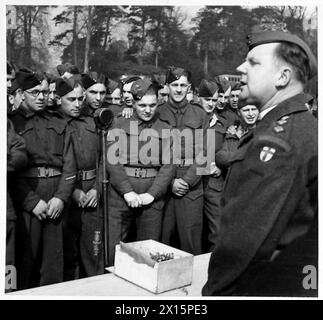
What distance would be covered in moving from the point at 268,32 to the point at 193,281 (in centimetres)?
152

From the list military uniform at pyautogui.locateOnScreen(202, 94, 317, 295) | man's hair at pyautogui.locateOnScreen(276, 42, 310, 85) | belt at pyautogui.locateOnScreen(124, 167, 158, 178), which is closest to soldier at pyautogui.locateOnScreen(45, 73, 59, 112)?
Result: belt at pyautogui.locateOnScreen(124, 167, 158, 178)

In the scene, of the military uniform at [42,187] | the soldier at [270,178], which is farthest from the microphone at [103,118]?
the soldier at [270,178]

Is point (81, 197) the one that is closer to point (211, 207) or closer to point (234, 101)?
point (211, 207)

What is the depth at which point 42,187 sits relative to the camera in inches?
120

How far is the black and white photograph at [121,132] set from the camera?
9.82 feet

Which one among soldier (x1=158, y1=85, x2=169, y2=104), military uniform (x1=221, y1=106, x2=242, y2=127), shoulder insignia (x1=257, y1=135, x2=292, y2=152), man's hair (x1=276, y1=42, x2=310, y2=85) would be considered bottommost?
shoulder insignia (x1=257, y1=135, x2=292, y2=152)

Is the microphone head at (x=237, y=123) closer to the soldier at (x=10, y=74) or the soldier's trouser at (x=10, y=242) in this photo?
the soldier at (x=10, y=74)

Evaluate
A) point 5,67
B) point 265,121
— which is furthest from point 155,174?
point 5,67

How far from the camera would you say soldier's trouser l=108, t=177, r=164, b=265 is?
3.14m

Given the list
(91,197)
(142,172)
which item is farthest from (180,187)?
(91,197)

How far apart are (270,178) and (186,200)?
3.57 ft

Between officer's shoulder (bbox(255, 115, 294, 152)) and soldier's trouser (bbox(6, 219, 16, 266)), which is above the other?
officer's shoulder (bbox(255, 115, 294, 152))

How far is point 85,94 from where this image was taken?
10.3 feet

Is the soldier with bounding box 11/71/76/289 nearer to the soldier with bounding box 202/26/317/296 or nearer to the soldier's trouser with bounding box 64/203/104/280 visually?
the soldier's trouser with bounding box 64/203/104/280
